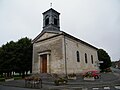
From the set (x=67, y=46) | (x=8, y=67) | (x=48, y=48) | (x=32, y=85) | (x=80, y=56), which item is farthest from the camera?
(x=8, y=67)

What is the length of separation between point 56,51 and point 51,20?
21.2ft

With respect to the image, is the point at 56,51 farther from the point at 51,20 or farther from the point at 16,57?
the point at 16,57

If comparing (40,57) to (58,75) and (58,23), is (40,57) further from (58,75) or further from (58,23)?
(58,23)

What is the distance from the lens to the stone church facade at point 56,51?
22.3m

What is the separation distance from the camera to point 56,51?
23078 millimetres

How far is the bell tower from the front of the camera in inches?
1018

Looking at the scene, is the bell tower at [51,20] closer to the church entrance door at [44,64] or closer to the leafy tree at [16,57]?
the church entrance door at [44,64]

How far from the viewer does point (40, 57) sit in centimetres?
2570

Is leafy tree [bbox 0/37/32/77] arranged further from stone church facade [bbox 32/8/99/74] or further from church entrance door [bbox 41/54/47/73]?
church entrance door [bbox 41/54/47/73]

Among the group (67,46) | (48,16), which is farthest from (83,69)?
(48,16)

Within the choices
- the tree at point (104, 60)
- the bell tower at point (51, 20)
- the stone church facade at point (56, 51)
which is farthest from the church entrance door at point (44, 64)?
the tree at point (104, 60)

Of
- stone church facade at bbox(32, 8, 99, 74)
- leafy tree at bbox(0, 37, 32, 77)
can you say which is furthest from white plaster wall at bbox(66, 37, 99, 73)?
leafy tree at bbox(0, 37, 32, 77)

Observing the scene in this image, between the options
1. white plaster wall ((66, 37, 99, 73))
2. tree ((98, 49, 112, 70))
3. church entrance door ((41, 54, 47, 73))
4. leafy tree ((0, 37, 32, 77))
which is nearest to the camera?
white plaster wall ((66, 37, 99, 73))

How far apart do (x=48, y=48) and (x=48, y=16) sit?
652cm
